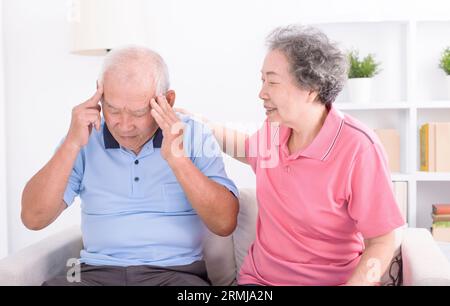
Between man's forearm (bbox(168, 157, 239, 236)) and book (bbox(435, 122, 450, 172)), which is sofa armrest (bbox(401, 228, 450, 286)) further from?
book (bbox(435, 122, 450, 172))

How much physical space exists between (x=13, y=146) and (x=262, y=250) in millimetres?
2233

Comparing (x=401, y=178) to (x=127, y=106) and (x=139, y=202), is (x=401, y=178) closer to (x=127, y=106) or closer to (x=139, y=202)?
(x=139, y=202)

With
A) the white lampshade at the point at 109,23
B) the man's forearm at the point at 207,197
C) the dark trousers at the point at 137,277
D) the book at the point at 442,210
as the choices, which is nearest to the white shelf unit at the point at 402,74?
the book at the point at 442,210

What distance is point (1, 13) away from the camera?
350cm

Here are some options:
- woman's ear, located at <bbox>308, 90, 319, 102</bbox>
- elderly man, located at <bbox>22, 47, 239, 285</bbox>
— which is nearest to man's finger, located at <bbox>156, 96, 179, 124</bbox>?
elderly man, located at <bbox>22, 47, 239, 285</bbox>

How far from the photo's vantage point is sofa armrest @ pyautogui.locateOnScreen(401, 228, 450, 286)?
150cm

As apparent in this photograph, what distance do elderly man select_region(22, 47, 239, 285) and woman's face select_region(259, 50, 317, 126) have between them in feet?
0.86

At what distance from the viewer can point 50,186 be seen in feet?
5.85

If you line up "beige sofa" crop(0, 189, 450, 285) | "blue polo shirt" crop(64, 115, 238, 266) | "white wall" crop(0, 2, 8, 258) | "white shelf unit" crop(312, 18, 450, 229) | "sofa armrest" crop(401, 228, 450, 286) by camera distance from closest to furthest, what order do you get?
1. "sofa armrest" crop(401, 228, 450, 286)
2. "beige sofa" crop(0, 189, 450, 285)
3. "blue polo shirt" crop(64, 115, 238, 266)
4. "white shelf unit" crop(312, 18, 450, 229)
5. "white wall" crop(0, 2, 8, 258)

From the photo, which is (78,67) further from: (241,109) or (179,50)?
(241,109)

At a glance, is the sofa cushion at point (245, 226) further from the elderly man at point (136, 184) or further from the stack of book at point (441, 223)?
the stack of book at point (441, 223)

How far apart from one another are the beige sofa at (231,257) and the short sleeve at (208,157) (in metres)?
0.22

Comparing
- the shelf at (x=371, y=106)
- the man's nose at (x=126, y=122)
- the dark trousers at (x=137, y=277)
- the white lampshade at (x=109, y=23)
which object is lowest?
the dark trousers at (x=137, y=277)

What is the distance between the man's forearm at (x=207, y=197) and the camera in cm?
172
